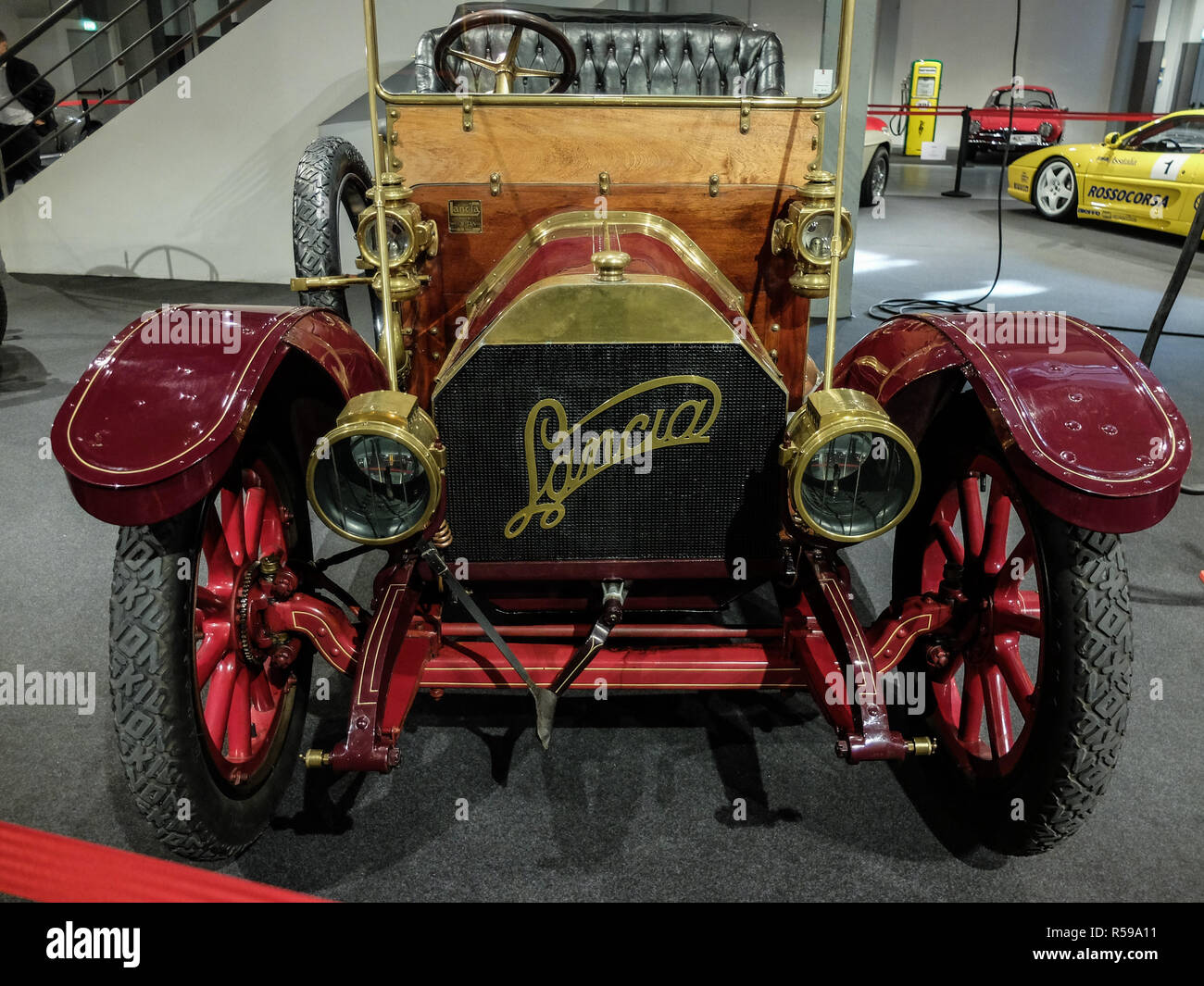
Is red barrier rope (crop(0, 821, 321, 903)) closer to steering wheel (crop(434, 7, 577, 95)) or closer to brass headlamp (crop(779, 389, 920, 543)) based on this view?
brass headlamp (crop(779, 389, 920, 543))

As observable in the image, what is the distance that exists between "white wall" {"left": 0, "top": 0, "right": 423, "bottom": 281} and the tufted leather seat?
99.9 inches

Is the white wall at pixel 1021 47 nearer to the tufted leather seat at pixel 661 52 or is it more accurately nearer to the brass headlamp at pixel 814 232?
the tufted leather seat at pixel 661 52

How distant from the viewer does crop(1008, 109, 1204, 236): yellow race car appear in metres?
6.99

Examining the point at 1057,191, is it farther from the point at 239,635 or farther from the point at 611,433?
the point at 239,635

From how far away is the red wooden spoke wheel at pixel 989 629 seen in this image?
1846 mm

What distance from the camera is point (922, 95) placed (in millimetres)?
13797

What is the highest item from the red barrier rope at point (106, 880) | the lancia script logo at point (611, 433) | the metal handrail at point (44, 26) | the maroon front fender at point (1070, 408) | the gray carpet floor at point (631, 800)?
the metal handrail at point (44, 26)

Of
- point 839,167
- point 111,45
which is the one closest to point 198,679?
point 839,167

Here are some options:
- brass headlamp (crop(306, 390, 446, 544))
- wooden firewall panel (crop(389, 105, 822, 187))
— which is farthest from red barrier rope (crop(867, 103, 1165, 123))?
brass headlamp (crop(306, 390, 446, 544))

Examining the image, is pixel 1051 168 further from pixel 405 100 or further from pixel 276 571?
pixel 276 571

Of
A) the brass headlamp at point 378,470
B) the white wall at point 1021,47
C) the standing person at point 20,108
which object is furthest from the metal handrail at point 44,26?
the white wall at point 1021,47

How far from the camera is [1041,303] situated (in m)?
5.72

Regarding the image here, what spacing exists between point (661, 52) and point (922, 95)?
11.2m

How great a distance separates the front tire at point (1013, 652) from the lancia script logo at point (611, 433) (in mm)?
616
